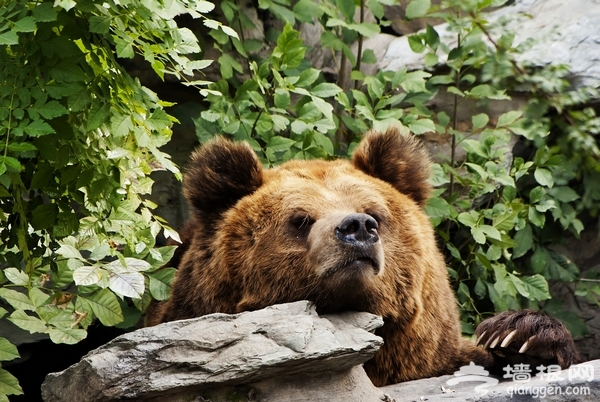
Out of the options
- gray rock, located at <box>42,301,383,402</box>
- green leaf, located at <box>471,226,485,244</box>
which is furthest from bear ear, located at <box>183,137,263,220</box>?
green leaf, located at <box>471,226,485,244</box>

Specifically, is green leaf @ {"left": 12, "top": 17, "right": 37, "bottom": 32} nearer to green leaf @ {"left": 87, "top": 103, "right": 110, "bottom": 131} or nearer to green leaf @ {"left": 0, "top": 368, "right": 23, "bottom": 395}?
green leaf @ {"left": 87, "top": 103, "right": 110, "bottom": 131}

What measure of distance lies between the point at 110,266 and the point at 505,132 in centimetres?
323

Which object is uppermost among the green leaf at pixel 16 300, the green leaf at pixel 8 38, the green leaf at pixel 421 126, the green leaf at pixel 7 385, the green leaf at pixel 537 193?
the green leaf at pixel 8 38

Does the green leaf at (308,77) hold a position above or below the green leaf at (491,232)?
above

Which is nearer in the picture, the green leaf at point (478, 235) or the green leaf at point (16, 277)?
the green leaf at point (16, 277)

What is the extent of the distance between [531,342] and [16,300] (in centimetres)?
238

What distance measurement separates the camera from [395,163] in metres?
4.50

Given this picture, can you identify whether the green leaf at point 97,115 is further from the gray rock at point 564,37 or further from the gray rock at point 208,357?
the gray rock at point 564,37

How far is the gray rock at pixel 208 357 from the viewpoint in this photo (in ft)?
10.1

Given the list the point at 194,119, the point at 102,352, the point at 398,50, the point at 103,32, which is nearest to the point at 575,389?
the point at 102,352

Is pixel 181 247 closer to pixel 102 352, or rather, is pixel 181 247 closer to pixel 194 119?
pixel 194 119

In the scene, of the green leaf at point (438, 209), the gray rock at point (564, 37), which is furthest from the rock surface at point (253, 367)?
the gray rock at point (564, 37)

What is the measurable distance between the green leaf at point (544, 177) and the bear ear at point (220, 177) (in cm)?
217

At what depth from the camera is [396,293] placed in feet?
13.0
